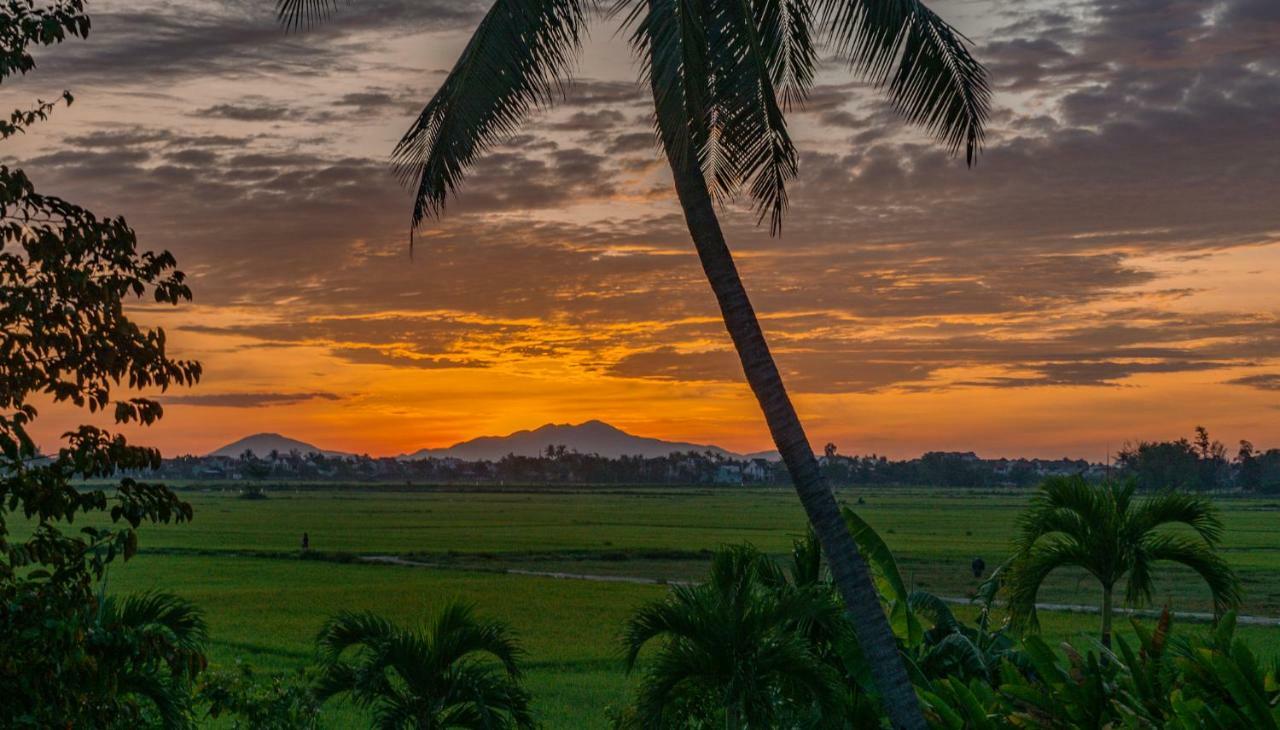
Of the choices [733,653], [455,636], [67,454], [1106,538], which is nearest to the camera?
[67,454]

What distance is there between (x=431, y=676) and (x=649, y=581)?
38.5m

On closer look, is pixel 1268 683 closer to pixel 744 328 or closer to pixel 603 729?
pixel 744 328

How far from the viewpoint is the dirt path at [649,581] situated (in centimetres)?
3722

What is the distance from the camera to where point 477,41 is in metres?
10.6

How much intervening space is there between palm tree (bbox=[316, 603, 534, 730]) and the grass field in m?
2.71

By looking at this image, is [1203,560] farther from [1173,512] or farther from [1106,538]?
Answer: [1106,538]

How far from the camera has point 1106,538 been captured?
1648cm

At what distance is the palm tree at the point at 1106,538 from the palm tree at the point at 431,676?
7.29 meters

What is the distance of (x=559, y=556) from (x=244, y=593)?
70.0 ft

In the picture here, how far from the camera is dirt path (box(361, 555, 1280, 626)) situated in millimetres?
37219

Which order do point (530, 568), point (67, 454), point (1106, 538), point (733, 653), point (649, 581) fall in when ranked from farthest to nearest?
1. point (530, 568)
2. point (649, 581)
3. point (1106, 538)
4. point (733, 653)
5. point (67, 454)

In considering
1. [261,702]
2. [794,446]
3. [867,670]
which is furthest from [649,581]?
[794,446]

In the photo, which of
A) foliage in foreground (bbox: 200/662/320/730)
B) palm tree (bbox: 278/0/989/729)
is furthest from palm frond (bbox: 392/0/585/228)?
foliage in foreground (bbox: 200/662/320/730)

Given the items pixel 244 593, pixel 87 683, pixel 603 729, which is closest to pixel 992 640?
pixel 603 729
